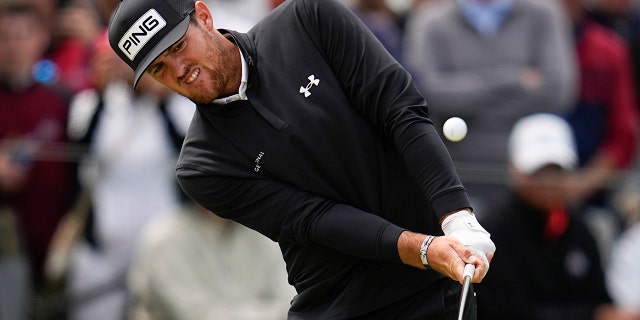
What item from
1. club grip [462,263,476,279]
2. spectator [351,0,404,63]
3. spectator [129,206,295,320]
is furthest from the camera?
spectator [351,0,404,63]

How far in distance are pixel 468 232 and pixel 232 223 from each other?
2.99m

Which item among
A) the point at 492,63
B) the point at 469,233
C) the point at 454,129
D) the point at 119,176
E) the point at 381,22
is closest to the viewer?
the point at 469,233

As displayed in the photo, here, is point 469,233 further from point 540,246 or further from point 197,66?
point 540,246

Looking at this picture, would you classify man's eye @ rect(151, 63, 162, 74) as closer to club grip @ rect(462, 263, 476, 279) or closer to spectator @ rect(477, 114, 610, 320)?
club grip @ rect(462, 263, 476, 279)

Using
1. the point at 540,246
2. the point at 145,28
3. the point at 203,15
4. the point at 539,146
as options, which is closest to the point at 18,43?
the point at 539,146

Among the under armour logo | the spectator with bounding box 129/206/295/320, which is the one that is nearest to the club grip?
the under armour logo

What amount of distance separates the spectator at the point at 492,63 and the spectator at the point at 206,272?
1.49 meters

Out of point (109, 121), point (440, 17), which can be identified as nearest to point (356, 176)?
point (109, 121)

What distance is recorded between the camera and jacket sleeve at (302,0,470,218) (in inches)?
153

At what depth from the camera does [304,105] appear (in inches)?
161

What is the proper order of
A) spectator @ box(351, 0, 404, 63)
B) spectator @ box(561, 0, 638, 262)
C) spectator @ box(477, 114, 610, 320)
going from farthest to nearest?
spectator @ box(561, 0, 638, 262) < spectator @ box(351, 0, 404, 63) < spectator @ box(477, 114, 610, 320)

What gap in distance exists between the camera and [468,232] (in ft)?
12.3

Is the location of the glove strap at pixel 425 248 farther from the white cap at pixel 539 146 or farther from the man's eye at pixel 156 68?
the white cap at pixel 539 146

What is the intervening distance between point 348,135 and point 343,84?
0.58 feet
